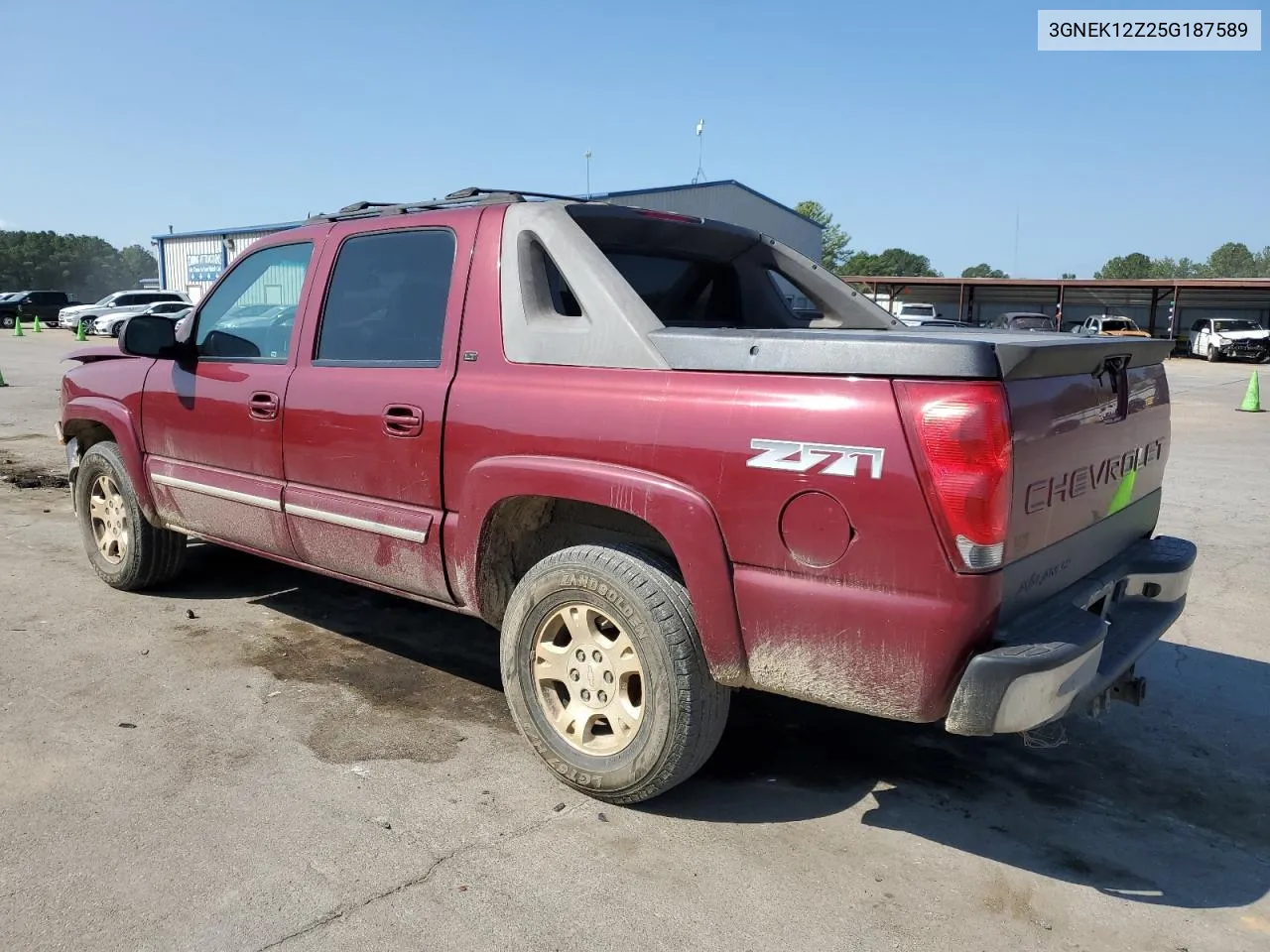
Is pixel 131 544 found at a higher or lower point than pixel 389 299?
lower

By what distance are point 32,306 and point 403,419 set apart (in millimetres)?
48657

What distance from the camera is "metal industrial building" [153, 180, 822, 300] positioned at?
3186 cm

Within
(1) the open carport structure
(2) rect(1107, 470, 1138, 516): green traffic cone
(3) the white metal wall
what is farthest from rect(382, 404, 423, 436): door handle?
(1) the open carport structure

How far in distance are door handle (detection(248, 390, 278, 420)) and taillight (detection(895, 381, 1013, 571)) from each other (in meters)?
2.76

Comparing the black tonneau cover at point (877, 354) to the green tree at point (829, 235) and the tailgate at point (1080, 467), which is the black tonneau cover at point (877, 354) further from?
the green tree at point (829, 235)

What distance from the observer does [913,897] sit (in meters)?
2.69

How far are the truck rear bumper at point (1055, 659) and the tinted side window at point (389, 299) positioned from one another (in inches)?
85.7

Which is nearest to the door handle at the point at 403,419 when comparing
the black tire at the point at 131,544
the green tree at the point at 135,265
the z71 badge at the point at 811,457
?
the z71 badge at the point at 811,457

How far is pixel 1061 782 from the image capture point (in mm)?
3395

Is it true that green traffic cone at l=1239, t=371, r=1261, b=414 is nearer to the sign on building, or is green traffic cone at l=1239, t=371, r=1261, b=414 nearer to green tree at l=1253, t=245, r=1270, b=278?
the sign on building

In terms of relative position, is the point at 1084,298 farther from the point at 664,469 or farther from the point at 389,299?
the point at 664,469

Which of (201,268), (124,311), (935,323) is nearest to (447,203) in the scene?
(935,323)

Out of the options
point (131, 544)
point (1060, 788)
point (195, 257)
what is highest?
point (195, 257)

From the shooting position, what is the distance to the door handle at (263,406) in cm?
409
